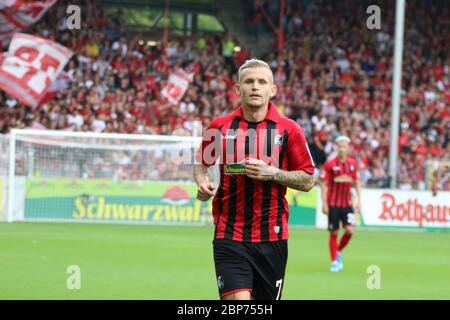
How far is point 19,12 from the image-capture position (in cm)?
2698

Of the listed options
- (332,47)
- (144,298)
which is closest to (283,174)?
(144,298)

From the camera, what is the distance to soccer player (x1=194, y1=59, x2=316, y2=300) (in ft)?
23.2

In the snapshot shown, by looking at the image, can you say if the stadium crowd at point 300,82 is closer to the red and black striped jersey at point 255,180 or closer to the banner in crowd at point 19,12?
the banner in crowd at point 19,12

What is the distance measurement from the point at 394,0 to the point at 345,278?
2478 cm

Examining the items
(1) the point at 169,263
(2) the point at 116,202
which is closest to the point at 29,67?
(2) the point at 116,202

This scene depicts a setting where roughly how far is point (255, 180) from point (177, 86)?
2259 cm

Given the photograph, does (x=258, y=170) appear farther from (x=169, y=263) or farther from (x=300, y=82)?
(x=300, y=82)

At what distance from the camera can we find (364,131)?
31734mm

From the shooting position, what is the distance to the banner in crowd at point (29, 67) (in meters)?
25.7

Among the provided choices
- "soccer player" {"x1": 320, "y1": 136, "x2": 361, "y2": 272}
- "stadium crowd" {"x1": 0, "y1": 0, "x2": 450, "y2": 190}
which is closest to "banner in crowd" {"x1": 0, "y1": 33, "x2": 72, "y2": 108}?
"stadium crowd" {"x1": 0, "y1": 0, "x2": 450, "y2": 190}

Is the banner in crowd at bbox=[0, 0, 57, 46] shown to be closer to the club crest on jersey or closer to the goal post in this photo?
the goal post

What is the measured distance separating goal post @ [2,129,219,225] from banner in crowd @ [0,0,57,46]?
3.51m

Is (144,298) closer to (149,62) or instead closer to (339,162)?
(339,162)

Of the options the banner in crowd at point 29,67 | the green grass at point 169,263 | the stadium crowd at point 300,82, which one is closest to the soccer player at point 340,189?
the green grass at point 169,263
